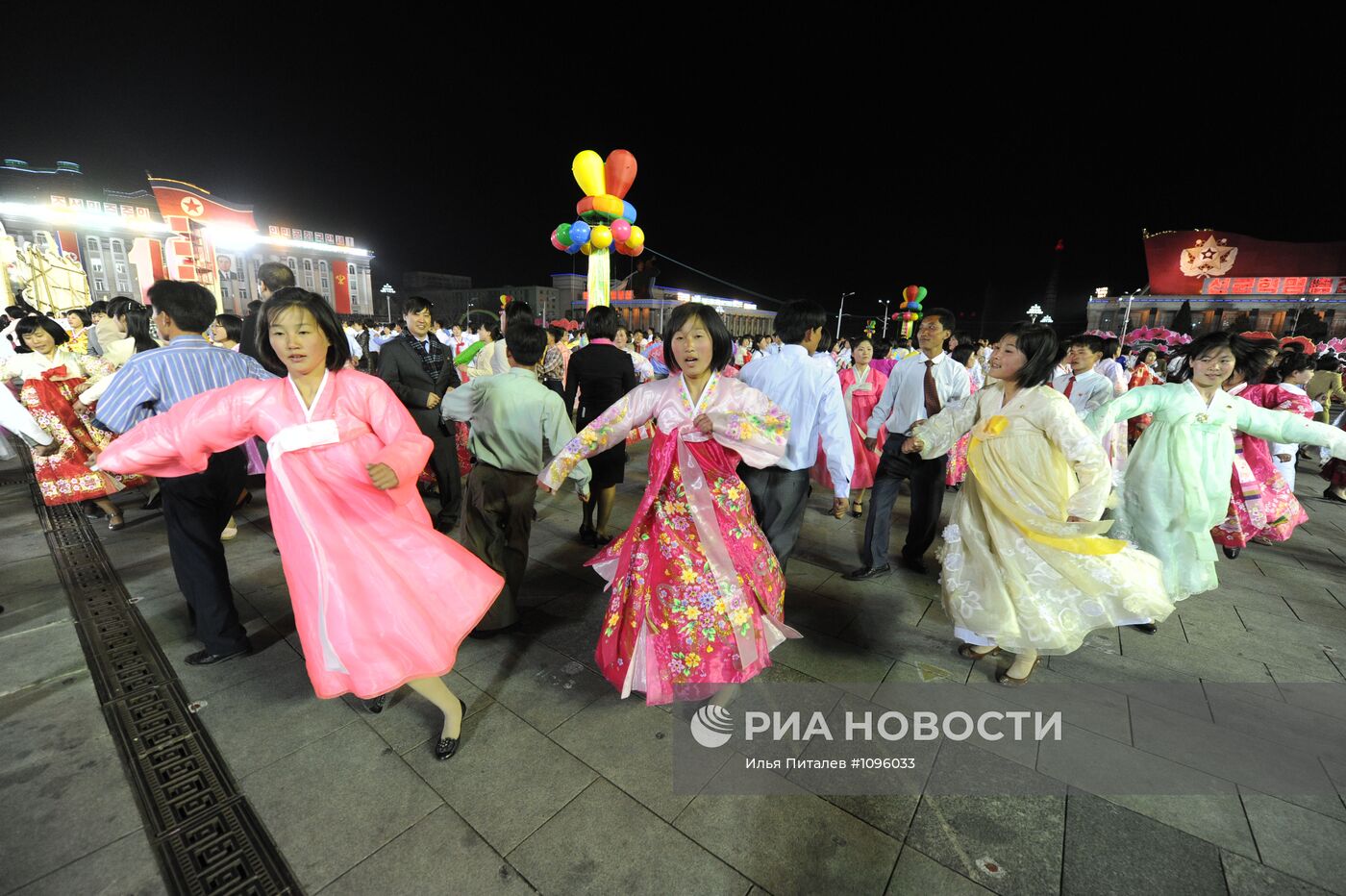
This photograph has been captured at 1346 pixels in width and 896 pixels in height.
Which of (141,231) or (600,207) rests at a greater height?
(141,231)

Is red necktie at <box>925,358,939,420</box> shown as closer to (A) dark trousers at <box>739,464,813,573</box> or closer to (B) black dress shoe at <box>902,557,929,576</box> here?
(B) black dress shoe at <box>902,557,929,576</box>


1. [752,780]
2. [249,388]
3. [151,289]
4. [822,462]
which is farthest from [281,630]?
[822,462]

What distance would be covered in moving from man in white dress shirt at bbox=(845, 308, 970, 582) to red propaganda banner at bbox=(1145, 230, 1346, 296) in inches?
2339

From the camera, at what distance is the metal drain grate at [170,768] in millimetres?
1772

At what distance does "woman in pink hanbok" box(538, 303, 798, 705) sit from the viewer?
236 cm

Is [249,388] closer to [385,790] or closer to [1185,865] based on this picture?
[385,790]

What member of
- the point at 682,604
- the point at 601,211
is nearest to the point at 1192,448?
the point at 682,604

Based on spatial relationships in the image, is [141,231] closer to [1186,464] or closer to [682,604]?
[682,604]

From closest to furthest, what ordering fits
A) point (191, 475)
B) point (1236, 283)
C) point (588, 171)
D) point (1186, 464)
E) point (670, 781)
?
point (670, 781) → point (191, 475) → point (1186, 464) → point (588, 171) → point (1236, 283)

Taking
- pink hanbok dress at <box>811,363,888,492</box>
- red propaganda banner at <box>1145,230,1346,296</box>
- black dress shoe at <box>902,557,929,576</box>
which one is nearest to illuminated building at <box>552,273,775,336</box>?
red propaganda banner at <box>1145,230,1346,296</box>

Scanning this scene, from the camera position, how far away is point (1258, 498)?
156 inches

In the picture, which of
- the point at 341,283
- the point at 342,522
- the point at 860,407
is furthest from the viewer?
the point at 341,283

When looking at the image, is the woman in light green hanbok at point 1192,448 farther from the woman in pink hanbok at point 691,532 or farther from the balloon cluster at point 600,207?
the balloon cluster at point 600,207

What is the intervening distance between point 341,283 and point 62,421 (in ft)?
213
